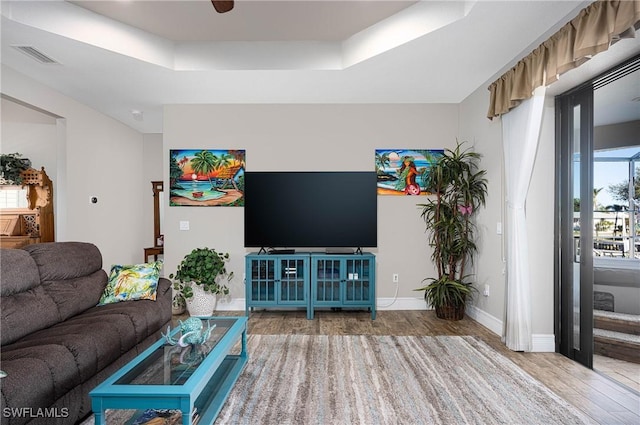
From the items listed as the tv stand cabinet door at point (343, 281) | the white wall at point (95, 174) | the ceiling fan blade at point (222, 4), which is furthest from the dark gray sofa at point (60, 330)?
the ceiling fan blade at point (222, 4)

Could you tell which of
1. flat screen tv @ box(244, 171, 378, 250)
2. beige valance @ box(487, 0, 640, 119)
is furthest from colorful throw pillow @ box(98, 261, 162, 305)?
beige valance @ box(487, 0, 640, 119)

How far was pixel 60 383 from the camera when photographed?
5.87 ft

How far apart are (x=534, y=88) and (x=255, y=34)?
99.4 inches

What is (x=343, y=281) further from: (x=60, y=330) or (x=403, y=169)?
(x=60, y=330)

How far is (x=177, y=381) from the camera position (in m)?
1.68

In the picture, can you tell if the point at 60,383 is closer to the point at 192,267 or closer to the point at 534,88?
the point at 192,267

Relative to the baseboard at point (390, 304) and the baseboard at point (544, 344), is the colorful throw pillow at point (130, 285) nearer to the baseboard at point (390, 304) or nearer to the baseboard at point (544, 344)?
the baseboard at point (390, 304)

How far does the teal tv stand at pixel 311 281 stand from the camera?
4113 mm

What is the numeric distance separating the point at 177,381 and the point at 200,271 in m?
2.49

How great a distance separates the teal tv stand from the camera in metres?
4.11

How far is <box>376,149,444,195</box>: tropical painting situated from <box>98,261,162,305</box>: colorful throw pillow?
111 inches

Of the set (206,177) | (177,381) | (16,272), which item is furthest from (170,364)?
(206,177)

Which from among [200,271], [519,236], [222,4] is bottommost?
[200,271]

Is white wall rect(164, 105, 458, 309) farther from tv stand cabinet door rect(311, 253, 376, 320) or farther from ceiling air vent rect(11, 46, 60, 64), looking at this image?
ceiling air vent rect(11, 46, 60, 64)
